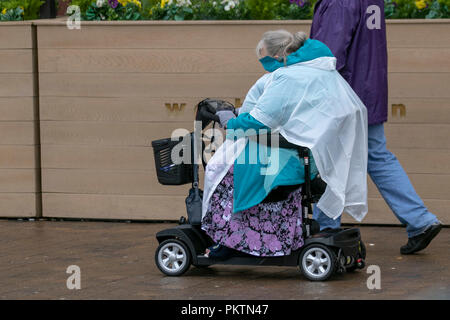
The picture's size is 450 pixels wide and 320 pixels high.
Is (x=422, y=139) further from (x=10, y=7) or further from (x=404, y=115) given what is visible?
(x=10, y=7)

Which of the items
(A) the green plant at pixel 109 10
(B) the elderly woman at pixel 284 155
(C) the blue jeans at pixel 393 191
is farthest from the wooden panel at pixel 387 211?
(A) the green plant at pixel 109 10

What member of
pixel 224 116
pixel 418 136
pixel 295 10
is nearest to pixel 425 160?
pixel 418 136

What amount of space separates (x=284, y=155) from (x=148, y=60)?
8.55 ft

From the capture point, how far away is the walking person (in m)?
6.34

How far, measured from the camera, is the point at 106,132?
26.2ft

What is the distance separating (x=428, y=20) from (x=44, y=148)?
10.8 feet

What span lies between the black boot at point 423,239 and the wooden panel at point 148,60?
6.71 feet

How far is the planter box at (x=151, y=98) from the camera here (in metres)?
7.49

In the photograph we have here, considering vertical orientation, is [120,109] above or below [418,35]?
below

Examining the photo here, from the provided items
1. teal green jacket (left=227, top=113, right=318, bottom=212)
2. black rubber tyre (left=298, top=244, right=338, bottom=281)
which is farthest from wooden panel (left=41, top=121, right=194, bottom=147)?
black rubber tyre (left=298, top=244, right=338, bottom=281)

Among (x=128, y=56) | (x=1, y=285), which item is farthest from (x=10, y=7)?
(x=1, y=285)

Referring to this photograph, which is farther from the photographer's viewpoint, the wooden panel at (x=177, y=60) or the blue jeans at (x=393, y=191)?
the wooden panel at (x=177, y=60)

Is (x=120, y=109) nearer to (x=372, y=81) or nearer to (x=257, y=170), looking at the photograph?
(x=372, y=81)

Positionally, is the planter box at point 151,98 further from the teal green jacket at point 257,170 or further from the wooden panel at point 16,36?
the teal green jacket at point 257,170
